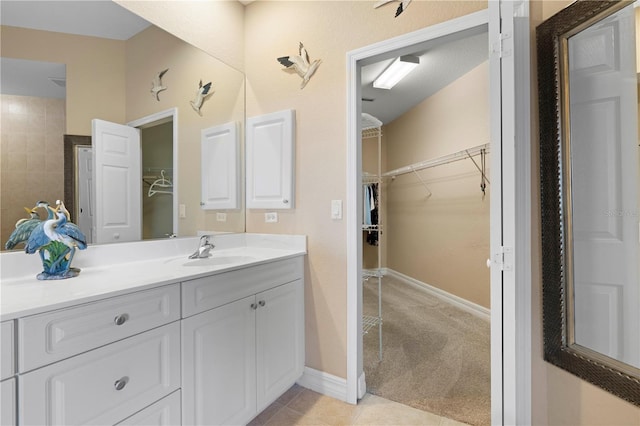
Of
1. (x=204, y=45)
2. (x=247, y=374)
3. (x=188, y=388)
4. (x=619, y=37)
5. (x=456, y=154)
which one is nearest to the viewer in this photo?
(x=619, y=37)

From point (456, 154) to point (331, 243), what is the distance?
2090 mm

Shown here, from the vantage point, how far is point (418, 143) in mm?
4203

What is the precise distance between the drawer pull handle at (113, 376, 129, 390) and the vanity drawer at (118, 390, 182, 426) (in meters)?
0.12

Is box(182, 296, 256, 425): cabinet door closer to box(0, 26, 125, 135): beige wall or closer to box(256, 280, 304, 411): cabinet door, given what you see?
box(256, 280, 304, 411): cabinet door

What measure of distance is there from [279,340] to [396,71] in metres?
2.85

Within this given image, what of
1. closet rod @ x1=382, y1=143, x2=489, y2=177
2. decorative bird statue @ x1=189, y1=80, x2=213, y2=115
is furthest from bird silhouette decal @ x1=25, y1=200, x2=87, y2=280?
closet rod @ x1=382, y1=143, x2=489, y2=177

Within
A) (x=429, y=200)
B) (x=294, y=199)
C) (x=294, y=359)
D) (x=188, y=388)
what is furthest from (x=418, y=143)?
(x=188, y=388)

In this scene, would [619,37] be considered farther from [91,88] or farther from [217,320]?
[91,88]

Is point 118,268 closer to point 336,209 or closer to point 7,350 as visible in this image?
point 7,350

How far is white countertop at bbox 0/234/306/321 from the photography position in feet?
2.97

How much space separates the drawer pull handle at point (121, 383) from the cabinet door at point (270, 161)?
124cm

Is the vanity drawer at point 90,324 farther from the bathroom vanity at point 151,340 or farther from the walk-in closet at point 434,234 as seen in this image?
the walk-in closet at point 434,234

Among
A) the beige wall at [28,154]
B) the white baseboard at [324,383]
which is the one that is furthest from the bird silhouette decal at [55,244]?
the white baseboard at [324,383]

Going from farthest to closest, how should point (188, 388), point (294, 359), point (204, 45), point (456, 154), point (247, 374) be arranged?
point (456, 154) < point (204, 45) < point (294, 359) < point (247, 374) < point (188, 388)
